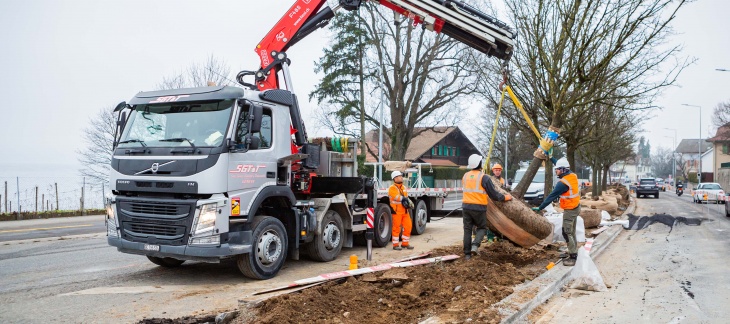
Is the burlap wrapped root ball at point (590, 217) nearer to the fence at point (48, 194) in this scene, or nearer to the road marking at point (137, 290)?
the road marking at point (137, 290)

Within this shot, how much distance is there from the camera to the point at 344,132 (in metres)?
31.5

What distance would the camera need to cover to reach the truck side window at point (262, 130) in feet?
23.7

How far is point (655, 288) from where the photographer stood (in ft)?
23.7

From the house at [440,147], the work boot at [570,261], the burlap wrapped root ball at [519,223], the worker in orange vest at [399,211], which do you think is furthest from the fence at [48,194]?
the house at [440,147]

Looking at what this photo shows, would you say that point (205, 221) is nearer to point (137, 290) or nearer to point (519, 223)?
point (137, 290)

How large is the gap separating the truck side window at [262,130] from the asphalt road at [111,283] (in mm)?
1903

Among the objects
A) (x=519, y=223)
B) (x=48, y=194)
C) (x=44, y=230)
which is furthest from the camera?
(x=48, y=194)

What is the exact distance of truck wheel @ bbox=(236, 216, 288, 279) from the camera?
7332 mm

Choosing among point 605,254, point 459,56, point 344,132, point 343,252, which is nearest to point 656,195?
point 459,56

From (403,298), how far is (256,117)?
3010mm

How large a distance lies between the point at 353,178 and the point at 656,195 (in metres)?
37.8

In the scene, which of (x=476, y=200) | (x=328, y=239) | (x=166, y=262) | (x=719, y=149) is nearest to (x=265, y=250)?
(x=328, y=239)

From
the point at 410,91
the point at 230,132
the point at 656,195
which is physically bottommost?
Answer: the point at 656,195

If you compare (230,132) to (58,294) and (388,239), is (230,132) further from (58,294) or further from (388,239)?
(388,239)
